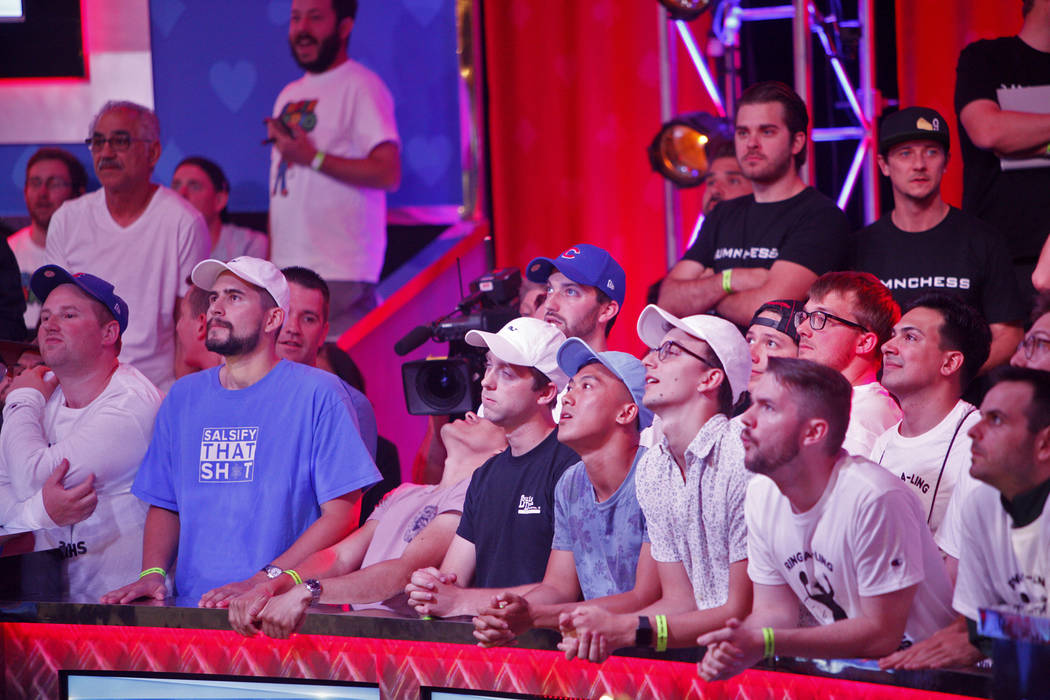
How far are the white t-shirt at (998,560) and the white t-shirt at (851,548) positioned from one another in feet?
0.32

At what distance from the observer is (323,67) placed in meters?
6.61

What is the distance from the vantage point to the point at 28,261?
637cm

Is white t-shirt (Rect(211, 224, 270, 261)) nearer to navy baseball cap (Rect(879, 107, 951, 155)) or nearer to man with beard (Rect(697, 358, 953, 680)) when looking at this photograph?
navy baseball cap (Rect(879, 107, 951, 155))

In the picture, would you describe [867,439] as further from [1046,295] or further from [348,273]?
[348,273]

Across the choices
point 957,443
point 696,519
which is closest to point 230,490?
point 696,519

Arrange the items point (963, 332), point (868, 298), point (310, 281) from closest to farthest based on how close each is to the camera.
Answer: point (963, 332) < point (868, 298) < point (310, 281)

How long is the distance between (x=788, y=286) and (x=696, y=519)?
142 centimetres

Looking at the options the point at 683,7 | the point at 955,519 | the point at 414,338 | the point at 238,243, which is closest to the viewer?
the point at 955,519

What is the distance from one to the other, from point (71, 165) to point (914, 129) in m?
4.18

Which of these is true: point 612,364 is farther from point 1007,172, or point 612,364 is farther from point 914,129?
point 1007,172

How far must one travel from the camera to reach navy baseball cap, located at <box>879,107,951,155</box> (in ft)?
13.4

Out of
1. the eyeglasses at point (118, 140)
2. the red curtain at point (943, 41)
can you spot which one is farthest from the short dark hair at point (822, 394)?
the eyeglasses at point (118, 140)

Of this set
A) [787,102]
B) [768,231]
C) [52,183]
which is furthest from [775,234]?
[52,183]

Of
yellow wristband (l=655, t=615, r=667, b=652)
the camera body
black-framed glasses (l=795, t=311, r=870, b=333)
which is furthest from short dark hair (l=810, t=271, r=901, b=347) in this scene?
yellow wristband (l=655, t=615, r=667, b=652)
